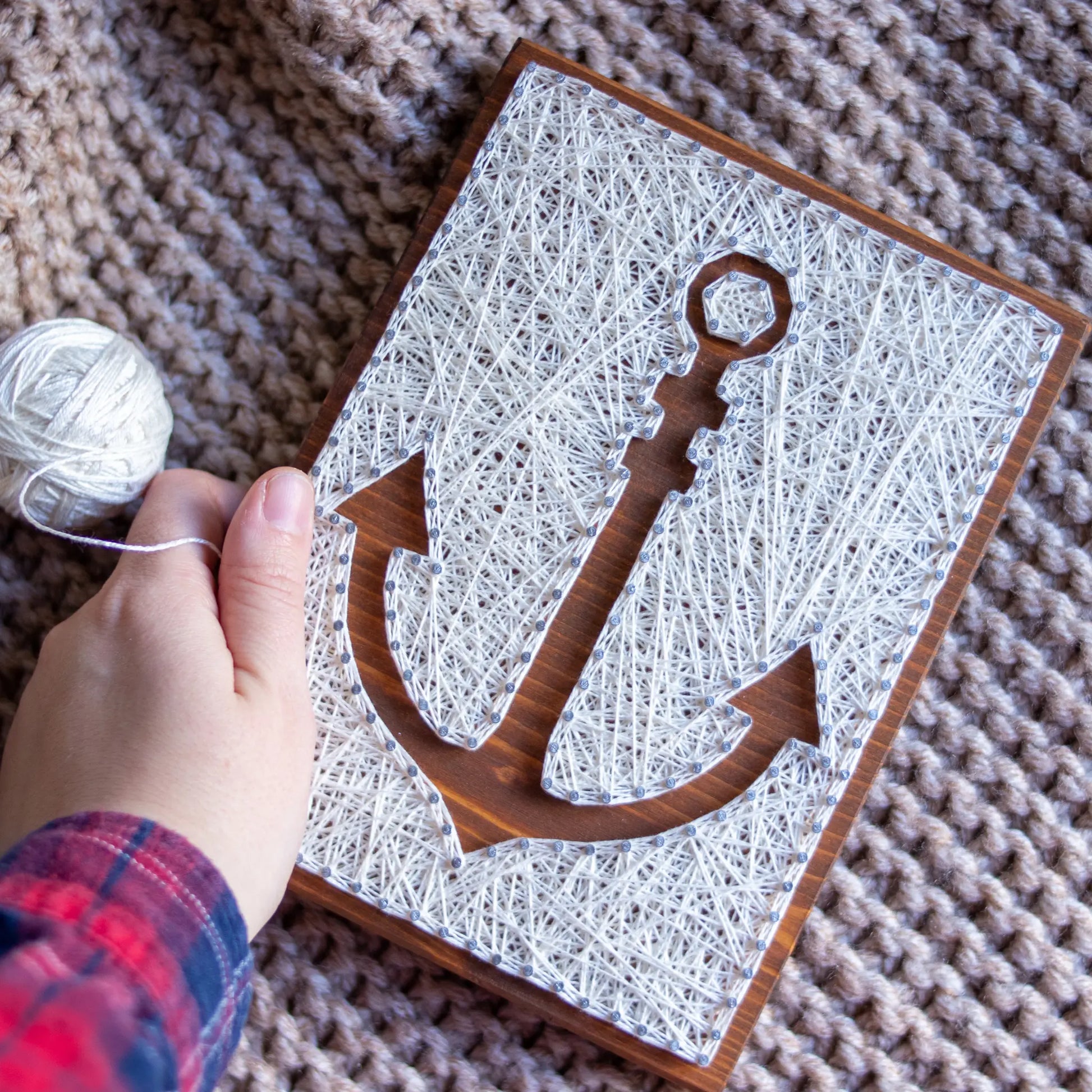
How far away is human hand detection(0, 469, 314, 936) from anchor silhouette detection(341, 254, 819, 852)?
0.04m

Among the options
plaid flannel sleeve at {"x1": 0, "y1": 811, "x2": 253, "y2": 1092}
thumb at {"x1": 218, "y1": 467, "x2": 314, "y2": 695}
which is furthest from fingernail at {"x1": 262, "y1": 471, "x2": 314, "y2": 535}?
plaid flannel sleeve at {"x1": 0, "y1": 811, "x2": 253, "y2": 1092}

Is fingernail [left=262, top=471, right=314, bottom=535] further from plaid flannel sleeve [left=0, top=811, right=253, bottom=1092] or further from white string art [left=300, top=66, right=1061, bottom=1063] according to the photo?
plaid flannel sleeve [left=0, top=811, right=253, bottom=1092]

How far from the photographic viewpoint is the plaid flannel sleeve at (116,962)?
0.43m

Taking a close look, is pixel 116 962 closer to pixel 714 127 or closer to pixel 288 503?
pixel 288 503

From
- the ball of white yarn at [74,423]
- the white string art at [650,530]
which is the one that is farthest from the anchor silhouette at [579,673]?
the ball of white yarn at [74,423]

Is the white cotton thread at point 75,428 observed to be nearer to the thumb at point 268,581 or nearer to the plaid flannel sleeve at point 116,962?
the thumb at point 268,581

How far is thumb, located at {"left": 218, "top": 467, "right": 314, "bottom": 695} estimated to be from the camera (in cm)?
59

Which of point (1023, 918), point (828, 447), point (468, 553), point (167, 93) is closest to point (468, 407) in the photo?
point (468, 553)

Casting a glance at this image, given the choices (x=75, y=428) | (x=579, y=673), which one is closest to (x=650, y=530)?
(x=579, y=673)

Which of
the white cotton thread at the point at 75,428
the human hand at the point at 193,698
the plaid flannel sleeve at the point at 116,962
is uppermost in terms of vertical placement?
the white cotton thread at the point at 75,428

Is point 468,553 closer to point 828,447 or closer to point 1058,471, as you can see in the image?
point 828,447

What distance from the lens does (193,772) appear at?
54 cm

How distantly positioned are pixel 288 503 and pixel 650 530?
189 mm

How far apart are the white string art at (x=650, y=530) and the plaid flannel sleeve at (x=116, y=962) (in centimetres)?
10
